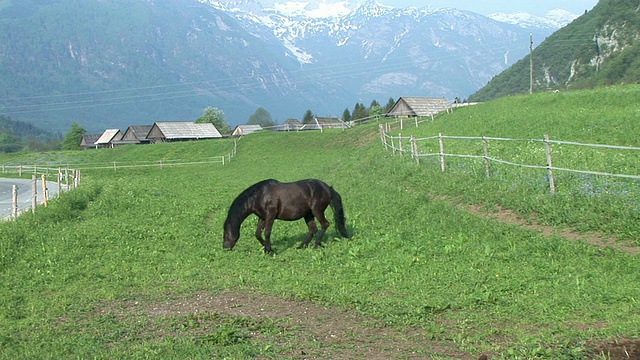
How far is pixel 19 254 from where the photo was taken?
1366 centimetres

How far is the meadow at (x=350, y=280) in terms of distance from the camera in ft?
25.6

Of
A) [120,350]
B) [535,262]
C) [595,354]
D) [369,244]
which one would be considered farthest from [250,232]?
[595,354]

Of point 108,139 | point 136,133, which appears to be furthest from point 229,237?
point 108,139

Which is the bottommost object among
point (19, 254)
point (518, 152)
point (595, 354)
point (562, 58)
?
point (595, 354)

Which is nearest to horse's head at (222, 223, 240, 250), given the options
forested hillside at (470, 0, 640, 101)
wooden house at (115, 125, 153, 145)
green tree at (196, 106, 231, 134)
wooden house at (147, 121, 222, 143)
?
wooden house at (147, 121, 222, 143)

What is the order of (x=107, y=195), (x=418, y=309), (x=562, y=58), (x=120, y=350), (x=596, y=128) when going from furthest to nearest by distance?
(x=562, y=58)
(x=596, y=128)
(x=107, y=195)
(x=418, y=309)
(x=120, y=350)

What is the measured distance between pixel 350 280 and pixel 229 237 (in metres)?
3.91

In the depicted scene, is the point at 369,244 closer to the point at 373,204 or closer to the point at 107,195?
the point at 373,204

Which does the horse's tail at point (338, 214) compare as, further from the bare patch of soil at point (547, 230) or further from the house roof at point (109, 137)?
the house roof at point (109, 137)

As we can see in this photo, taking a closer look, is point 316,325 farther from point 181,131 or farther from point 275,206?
point 181,131

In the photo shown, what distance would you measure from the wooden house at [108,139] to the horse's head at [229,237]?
104 m

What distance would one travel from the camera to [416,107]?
253 ft

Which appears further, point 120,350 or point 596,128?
Result: point 596,128

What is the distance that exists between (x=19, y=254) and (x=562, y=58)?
15375cm
